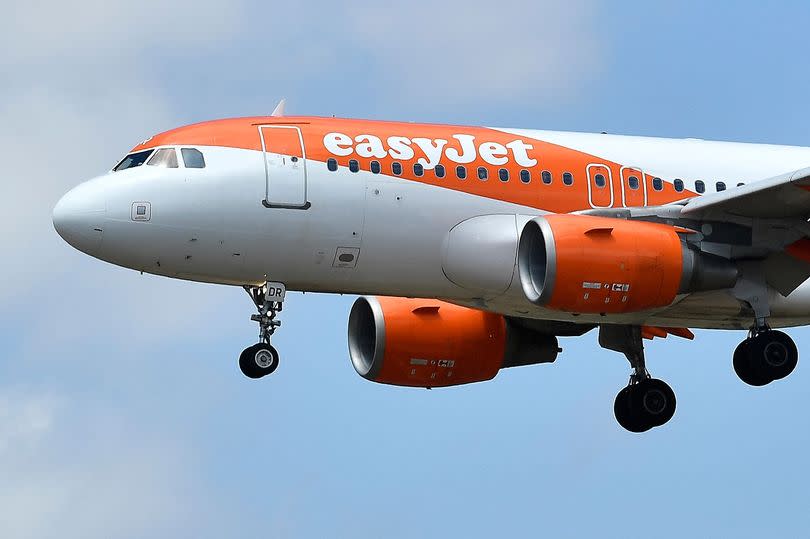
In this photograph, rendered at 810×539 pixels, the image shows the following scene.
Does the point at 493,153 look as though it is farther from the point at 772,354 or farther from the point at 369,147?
the point at 772,354

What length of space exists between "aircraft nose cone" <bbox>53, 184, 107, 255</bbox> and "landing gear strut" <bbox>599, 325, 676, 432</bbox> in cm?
1047

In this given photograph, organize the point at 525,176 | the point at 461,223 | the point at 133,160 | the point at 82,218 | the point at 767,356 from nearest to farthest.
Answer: the point at 82,218
the point at 133,160
the point at 461,223
the point at 767,356
the point at 525,176

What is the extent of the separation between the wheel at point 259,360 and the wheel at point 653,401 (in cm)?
809

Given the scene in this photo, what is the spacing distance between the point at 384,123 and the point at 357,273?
285 cm

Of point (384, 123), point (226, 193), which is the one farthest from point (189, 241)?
point (384, 123)

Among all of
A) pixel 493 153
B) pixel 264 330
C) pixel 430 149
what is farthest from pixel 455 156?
pixel 264 330

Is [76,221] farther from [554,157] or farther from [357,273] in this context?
[554,157]

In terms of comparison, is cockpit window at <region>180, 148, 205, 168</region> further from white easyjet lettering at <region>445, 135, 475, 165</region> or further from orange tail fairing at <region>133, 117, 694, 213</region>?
white easyjet lettering at <region>445, 135, 475, 165</region>

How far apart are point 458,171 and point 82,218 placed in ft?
21.2

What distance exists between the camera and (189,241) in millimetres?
37500

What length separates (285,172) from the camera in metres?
37.9

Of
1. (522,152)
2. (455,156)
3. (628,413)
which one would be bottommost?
(628,413)

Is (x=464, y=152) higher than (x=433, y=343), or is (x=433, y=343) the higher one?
(x=464, y=152)

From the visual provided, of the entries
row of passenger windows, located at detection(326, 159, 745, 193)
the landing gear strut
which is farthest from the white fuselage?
the landing gear strut
